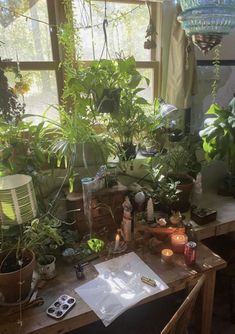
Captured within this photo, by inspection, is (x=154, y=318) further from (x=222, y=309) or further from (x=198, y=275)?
(x=222, y=309)

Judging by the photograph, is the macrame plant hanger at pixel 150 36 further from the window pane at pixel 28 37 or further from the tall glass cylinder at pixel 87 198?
the tall glass cylinder at pixel 87 198

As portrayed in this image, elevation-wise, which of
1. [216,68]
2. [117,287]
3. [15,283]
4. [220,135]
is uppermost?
[216,68]

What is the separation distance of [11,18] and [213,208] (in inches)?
69.7

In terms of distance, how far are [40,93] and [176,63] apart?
0.97m

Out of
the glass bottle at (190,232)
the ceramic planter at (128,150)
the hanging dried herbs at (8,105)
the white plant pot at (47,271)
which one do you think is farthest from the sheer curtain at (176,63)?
the white plant pot at (47,271)

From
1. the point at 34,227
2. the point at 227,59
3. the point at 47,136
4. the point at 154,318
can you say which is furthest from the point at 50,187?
the point at 227,59

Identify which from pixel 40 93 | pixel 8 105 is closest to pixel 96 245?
pixel 8 105

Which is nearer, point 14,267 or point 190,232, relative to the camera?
point 14,267

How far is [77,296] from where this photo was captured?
3.83 ft

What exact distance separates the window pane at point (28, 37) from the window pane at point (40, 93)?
0.34 feet

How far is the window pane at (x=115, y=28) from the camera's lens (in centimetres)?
167

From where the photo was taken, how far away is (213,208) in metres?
1.87

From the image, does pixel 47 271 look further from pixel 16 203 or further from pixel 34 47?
pixel 34 47

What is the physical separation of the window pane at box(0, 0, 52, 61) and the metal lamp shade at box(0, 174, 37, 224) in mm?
907
